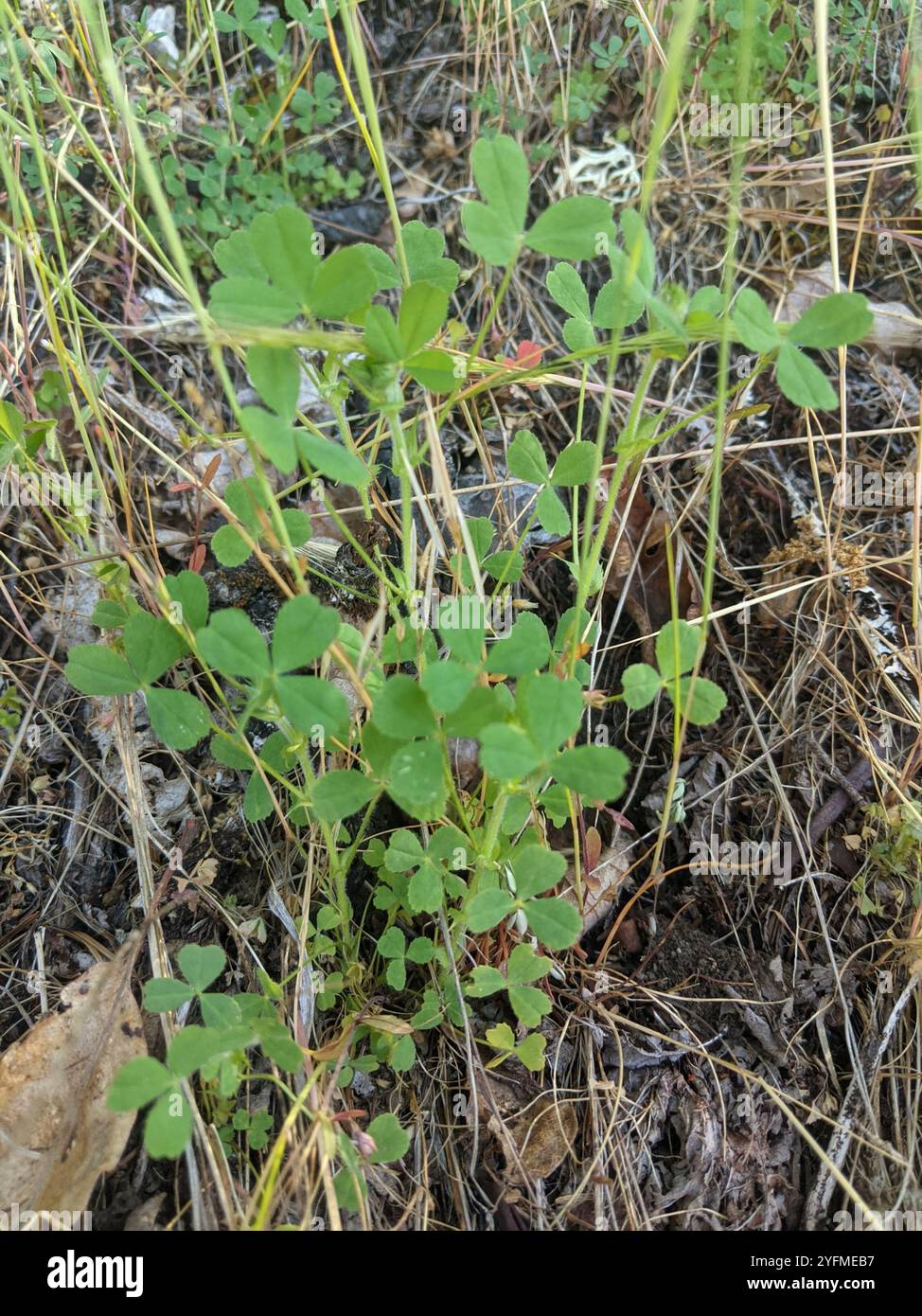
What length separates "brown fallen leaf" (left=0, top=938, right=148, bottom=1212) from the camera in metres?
1.34

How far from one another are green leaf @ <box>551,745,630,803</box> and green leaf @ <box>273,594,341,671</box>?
346 mm

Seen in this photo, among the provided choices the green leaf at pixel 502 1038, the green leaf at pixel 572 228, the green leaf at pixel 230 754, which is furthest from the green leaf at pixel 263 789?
the green leaf at pixel 572 228

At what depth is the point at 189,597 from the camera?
4.46 ft

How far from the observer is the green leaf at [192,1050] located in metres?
1.16

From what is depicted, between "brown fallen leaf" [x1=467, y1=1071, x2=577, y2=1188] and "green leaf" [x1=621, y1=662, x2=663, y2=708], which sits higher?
"green leaf" [x1=621, y1=662, x2=663, y2=708]

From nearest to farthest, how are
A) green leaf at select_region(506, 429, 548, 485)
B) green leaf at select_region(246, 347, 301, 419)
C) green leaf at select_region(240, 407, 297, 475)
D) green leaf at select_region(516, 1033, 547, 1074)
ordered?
1. green leaf at select_region(240, 407, 297, 475)
2. green leaf at select_region(246, 347, 301, 419)
3. green leaf at select_region(516, 1033, 547, 1074)
4. green leaf at select_region(506, 429, 548, 485)

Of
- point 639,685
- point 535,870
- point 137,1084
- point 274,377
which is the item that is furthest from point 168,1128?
point 274,377

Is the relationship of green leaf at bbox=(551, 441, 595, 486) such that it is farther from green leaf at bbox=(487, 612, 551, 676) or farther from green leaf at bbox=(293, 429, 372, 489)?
green leaf at bbox=(293, 429, 372, 489)

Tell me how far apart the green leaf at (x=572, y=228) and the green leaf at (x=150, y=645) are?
777 millimetres

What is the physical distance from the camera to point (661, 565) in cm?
198

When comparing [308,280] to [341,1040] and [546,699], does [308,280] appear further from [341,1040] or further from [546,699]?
[341,1040]

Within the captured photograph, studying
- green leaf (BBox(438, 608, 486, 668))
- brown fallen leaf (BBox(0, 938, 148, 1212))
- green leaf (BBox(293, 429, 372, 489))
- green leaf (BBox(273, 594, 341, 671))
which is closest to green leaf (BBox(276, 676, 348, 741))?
green leaf (BBox(273, 594, 341, 671))

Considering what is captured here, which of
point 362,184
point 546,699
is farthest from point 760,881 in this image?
point 362,184

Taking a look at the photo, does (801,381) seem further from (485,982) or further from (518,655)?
(485,982)
